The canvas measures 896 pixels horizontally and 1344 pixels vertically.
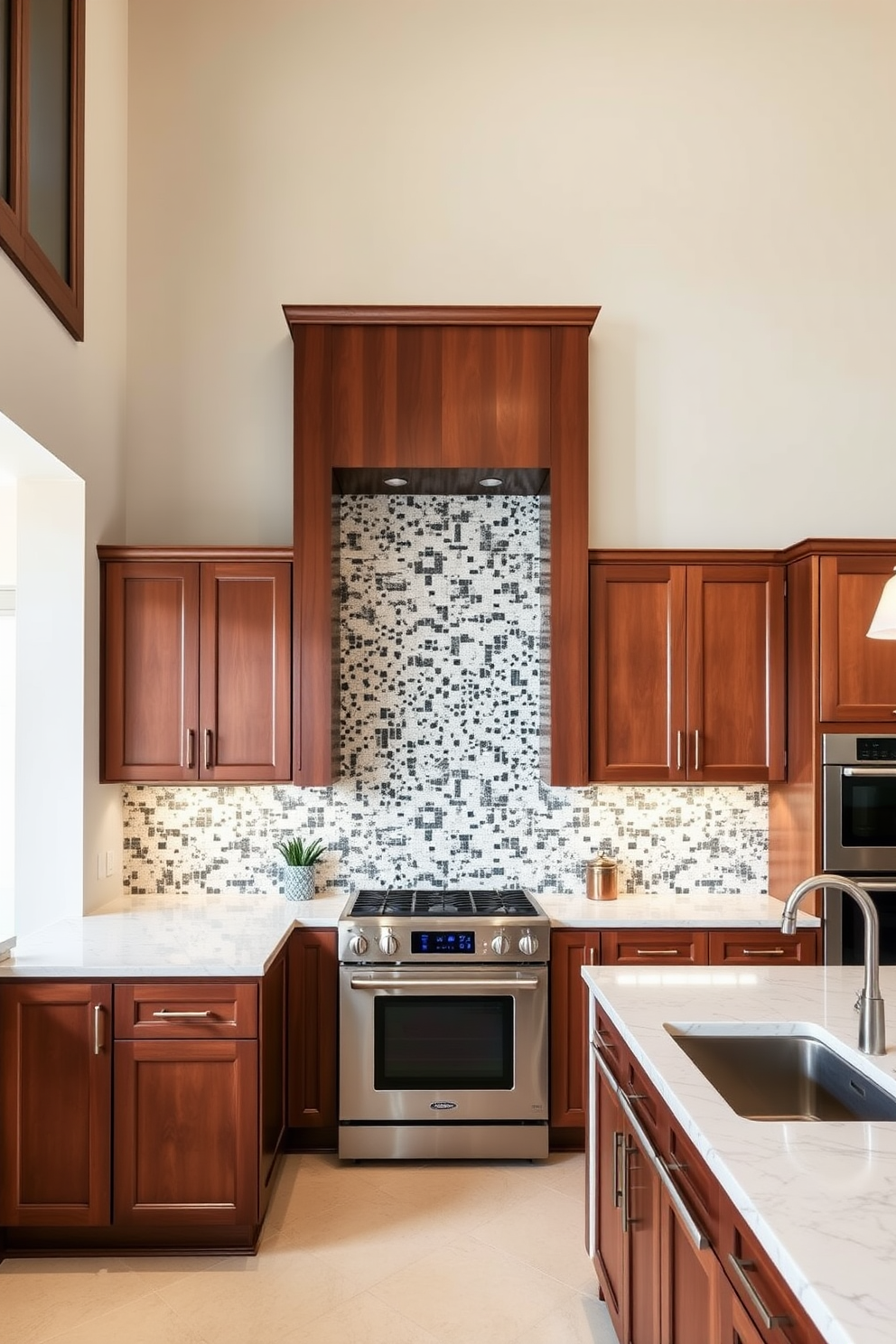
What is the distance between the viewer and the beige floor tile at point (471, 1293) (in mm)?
2521

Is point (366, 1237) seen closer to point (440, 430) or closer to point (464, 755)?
point (464, 755)

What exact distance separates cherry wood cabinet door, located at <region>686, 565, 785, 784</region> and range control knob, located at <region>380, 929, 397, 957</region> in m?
1.31

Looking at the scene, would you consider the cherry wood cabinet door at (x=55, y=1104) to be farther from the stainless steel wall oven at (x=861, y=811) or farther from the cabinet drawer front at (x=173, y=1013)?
the stainless steel wall oven at (x=861, y=811)

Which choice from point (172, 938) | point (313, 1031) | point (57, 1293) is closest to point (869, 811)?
point (313, 1031)

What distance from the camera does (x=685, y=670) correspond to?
369 centimetres

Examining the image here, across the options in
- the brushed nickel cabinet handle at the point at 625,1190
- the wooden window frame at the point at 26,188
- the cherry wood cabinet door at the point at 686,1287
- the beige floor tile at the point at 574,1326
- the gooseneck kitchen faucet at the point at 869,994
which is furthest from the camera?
the wooden window frame at the point at 26,188

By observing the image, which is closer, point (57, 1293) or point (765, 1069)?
point (765, 1069)

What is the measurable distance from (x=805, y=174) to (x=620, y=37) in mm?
1017

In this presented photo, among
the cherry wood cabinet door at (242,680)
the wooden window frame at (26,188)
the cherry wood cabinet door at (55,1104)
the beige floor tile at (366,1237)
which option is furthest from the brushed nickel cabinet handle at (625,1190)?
the wooden window frame at (26,188)

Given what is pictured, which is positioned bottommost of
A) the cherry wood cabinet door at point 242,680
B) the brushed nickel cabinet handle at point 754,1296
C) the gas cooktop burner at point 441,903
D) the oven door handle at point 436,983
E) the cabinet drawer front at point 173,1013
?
the oven door handle at point 436,983

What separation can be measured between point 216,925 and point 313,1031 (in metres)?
0.54

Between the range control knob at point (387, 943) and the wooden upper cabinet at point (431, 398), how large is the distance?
1769 mm

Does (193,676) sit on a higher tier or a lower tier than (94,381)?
lower

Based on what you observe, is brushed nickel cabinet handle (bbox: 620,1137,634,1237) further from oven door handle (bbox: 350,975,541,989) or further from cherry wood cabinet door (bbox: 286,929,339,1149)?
A: cherry wood cabinet door (bbox: 286,929,339,1149)
